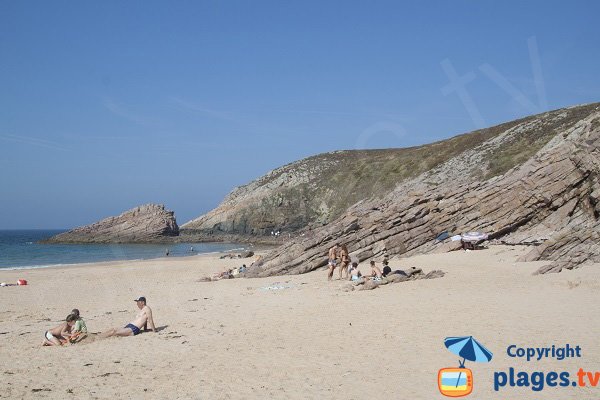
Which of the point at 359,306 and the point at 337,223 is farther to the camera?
the point at 337,223

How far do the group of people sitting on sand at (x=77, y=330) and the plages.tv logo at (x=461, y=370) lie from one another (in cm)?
783

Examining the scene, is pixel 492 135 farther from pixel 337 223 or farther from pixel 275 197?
pixel 337 223

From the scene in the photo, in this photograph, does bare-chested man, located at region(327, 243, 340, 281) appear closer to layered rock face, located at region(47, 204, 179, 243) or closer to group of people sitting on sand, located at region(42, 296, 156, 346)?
group of people sitting on sand, located at region(42, 296, 156, 346)

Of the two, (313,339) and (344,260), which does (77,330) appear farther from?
(344,260)

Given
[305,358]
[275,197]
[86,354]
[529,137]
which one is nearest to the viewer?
[305,358]

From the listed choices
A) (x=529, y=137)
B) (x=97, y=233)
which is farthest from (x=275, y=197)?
(x=529, y=137)

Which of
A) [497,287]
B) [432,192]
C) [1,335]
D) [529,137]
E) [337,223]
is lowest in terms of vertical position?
[1,335]

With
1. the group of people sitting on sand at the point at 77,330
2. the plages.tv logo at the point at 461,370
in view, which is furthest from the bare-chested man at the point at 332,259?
the plages.tv logo at the point at 461,370

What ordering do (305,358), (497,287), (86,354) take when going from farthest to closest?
1. (497,287)
2. (86,354)
3. (305,358)

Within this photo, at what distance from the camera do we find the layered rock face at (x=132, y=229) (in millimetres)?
85938

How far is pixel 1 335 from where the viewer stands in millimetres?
13750

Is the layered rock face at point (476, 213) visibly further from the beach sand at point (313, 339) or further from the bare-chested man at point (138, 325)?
the bare-chested man at point (138, 325)

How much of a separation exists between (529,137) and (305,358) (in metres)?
58.4

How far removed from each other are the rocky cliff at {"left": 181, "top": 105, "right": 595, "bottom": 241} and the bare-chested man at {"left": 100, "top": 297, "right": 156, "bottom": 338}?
44.9m
